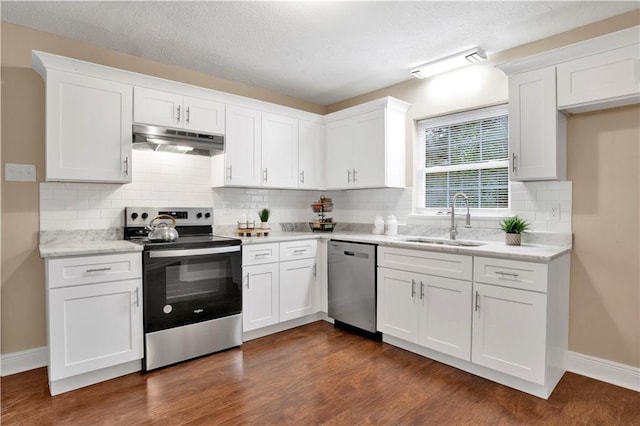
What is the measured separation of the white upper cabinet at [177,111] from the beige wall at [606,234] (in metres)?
2.95

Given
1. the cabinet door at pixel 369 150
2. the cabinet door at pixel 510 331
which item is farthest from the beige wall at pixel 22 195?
the cabinet door at pixel 510 331

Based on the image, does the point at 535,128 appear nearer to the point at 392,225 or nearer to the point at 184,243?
the point at 392,225

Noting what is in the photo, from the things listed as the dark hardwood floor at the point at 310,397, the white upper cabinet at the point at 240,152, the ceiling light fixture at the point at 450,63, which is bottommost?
the dark hardwood floor at the point at 310,397

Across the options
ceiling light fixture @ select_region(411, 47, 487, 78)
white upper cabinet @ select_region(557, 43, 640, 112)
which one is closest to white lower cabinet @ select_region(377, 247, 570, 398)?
white upper cabinet @ select_region(557, 43, 640, 112)

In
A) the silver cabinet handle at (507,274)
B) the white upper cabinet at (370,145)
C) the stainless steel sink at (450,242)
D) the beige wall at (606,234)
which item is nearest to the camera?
the silver cabinet handle at (507,274)

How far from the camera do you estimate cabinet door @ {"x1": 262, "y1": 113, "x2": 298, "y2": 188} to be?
3758 millimetres

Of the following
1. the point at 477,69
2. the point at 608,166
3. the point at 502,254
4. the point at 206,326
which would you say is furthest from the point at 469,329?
the point at 477,69

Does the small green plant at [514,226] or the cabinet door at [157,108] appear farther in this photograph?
the cabinet door at [157,108]

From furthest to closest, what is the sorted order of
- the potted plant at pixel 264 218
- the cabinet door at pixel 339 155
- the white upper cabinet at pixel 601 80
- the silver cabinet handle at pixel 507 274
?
the cabinet door at pixel 339 155
the potted plant at pixel 264 218
the silver cabinet handle at pixel 507 274
the white upper cabinet at pixel 601 80

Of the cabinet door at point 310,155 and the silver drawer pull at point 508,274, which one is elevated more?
the cabinet door at point 310,155

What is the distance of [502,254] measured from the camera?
2.43m

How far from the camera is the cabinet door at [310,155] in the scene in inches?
160

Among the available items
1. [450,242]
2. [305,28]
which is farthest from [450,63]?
[450,242]

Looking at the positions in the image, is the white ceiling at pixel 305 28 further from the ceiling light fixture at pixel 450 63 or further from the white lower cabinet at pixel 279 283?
the white lower cabinet at pixel 279 283
